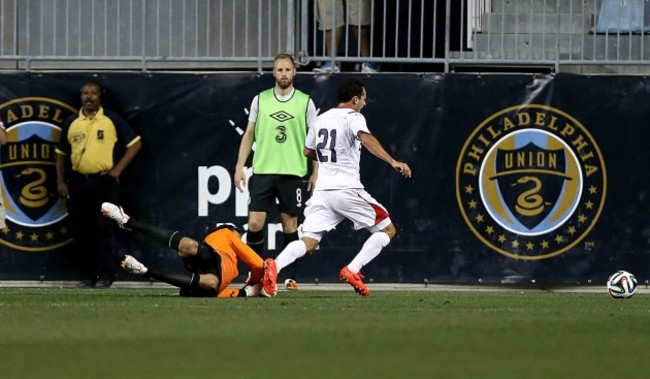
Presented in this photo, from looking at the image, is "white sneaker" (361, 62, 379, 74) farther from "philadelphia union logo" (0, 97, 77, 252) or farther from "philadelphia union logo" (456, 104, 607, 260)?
"philadelphia union logo" (0, 97, 77, 252)

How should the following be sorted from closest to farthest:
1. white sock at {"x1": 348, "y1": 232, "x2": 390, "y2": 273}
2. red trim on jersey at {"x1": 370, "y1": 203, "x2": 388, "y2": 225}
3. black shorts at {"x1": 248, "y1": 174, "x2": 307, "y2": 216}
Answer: white sock at {"x1": 348, "y1": 232, "x2": 390, "y2": 273}, red trim on jersey at {"x1": 370, "y1": 203, "x2": 388, "y2": 225}, black shorts at {"x1": 248, "y1": 174, "x2": 307, "y2": 216}

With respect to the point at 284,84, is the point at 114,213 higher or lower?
→ lower

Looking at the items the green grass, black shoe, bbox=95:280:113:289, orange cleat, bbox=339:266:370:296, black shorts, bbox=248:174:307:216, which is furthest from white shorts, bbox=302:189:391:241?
black shoe, bbox=95:280:113:289

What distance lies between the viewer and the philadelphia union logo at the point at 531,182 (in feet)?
51.3

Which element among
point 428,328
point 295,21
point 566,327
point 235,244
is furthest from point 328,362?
point 295,21

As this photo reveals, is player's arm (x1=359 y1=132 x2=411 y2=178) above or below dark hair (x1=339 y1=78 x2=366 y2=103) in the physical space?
below

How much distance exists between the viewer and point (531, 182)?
15.7m

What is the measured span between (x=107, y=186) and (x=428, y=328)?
19.9 ft

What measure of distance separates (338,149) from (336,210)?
527 millimetres

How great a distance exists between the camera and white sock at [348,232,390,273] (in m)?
13.0

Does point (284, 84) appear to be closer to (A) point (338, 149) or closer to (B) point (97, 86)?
(A) point (338, 149)

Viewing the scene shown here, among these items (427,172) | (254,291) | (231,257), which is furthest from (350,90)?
(427,172)

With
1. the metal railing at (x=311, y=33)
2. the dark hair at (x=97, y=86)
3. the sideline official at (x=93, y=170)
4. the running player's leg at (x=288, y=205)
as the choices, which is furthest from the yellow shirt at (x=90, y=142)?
the running player's leg at (x=288, y=205)

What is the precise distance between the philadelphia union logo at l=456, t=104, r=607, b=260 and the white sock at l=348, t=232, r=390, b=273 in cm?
262
